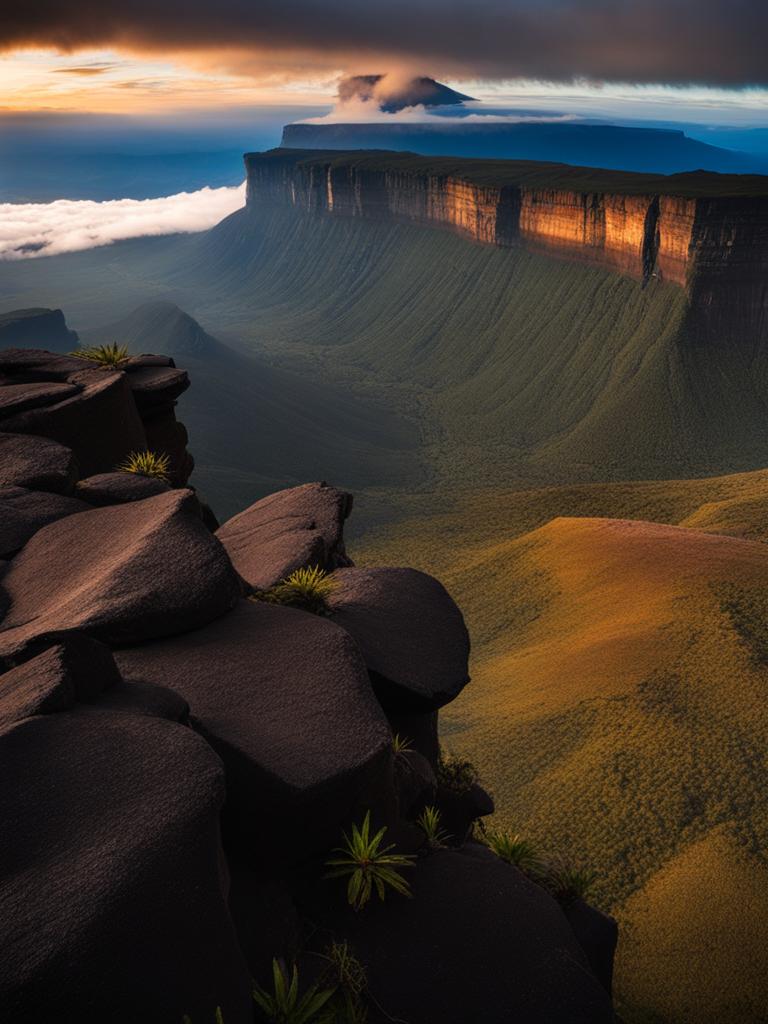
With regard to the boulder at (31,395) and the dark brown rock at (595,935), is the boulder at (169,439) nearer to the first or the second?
the boulder at (31,395)

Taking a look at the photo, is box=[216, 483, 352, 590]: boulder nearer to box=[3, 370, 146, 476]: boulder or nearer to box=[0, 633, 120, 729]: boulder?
box=[3, 370, 146, 476]: boulder

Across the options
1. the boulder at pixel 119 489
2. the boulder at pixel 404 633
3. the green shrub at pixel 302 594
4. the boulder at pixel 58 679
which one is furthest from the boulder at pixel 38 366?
the boulder at pixel 58 679

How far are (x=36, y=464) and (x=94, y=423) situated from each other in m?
2.92

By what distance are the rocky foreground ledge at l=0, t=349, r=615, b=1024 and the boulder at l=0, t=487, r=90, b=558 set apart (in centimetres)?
8

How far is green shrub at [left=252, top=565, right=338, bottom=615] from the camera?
17891 mm

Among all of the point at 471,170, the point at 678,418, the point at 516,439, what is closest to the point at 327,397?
the point at 516,439

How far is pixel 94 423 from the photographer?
24750mm

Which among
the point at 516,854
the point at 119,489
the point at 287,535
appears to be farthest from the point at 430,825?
the point at 119,489

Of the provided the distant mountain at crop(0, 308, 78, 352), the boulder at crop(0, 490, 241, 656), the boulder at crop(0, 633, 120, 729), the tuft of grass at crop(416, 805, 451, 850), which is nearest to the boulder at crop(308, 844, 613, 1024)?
the tuft of grass at crop(416, 805, 451, 850)

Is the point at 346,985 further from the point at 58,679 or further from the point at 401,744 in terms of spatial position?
the point at 58,679

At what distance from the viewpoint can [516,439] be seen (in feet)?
375

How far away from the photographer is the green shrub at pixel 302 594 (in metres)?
17.9

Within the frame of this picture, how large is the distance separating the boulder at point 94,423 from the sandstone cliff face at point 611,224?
9497 centimetres

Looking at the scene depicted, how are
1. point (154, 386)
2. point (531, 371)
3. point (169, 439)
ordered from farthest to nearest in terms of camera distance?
point (531, 371) → point (169, 439) → point (154, 386)
